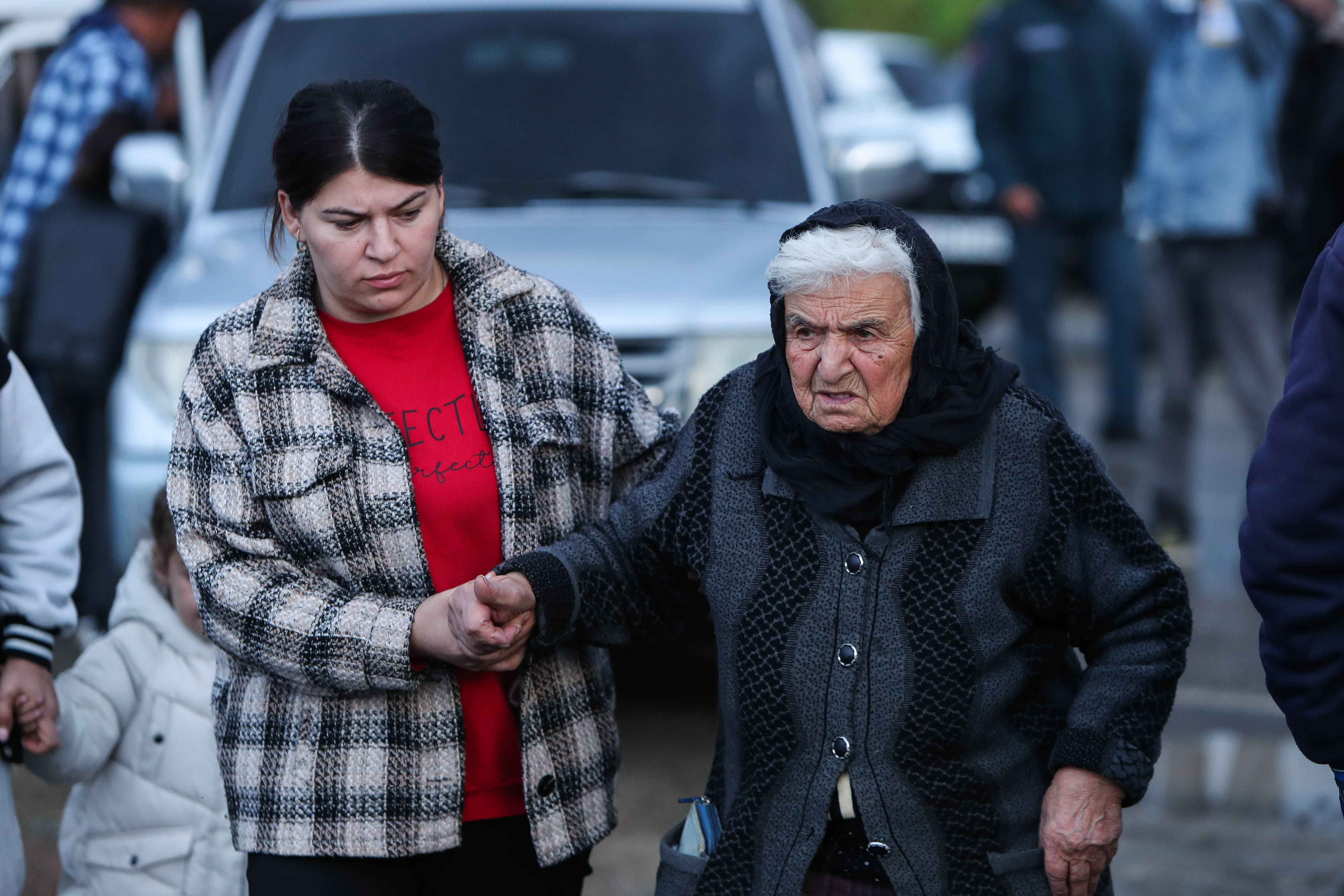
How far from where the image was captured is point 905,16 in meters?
28.3

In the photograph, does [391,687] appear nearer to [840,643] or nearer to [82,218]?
[840,643]

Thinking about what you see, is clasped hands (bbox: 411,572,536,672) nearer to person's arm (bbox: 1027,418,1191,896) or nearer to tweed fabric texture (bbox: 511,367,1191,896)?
tweed fabric texture (bbox: 511,367,1191,896)

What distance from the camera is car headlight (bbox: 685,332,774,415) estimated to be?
4.64m

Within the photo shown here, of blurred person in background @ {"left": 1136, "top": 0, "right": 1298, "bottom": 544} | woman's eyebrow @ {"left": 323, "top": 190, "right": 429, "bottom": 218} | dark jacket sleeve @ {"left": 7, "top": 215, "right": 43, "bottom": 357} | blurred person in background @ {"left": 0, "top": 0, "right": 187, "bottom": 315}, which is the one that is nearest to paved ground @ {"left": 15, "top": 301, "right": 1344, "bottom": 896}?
blurred person in background @ {"left": 1136, "top": 0, "right": 1298, "bottom": 544}

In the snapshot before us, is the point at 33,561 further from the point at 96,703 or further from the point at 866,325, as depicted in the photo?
the point at 866,325

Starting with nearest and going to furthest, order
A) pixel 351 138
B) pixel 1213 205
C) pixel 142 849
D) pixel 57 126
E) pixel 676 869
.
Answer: pixel 351 138, pixel 676 869, pixel 142 849, pixel 57 126, pixel 1213 205

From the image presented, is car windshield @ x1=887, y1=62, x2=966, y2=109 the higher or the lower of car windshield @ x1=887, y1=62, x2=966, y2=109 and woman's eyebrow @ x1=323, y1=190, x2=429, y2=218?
the lower

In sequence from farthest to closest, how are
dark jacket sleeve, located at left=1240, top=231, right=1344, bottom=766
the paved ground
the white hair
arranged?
the paved ground < the white hair < dark jacket sleeve, located at left=1240, top=231, right=1344, bottom=766

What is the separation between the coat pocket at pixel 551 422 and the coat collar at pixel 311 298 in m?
0.18

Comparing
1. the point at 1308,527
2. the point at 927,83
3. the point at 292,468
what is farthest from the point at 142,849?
the point at 927,83

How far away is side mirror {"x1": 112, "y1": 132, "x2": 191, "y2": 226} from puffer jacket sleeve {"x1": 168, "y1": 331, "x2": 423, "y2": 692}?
10.9ft

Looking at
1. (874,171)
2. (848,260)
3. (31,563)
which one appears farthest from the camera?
(874,171)

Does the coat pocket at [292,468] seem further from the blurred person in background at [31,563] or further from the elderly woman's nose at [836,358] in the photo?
the elderly woman's nose at [836,358]

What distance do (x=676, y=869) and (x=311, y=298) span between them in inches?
42.2
